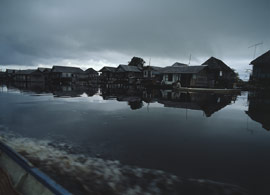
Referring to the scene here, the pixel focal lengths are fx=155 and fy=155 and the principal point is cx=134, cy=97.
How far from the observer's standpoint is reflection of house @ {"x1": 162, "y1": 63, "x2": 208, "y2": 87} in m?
36.0

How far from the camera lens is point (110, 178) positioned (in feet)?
14.3

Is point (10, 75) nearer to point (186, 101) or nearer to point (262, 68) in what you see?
point (186, 101)

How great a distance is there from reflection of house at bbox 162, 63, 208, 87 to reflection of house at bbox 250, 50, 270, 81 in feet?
34.7

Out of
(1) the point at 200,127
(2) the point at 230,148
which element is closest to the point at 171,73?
(1) the point at 200,127

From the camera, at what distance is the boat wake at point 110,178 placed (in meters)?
3.90

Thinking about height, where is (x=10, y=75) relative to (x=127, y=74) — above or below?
above

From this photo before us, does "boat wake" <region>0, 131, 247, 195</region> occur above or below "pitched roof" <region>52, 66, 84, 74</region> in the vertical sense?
below

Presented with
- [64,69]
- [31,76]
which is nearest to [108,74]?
[64,69]

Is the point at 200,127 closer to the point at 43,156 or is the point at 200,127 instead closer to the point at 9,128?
the point at 43,156

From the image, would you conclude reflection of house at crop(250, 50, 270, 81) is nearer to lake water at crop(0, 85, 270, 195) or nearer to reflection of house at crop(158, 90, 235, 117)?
reflection of house at crop(158, 90, 235, 117)

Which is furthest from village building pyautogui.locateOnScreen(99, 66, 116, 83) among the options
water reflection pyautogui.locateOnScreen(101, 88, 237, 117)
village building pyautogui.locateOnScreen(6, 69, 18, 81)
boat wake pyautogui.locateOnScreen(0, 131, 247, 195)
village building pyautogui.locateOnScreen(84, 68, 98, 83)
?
village building pyautogui.locateOnScreen(6, 69, 18, 81)

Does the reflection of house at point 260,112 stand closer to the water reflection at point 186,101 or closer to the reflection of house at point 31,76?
the water reflection at point 186,101

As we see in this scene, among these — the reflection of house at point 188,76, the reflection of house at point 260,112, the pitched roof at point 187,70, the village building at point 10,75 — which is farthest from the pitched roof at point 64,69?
the reflection of house at point 260,112

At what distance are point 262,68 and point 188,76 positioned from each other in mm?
16169
